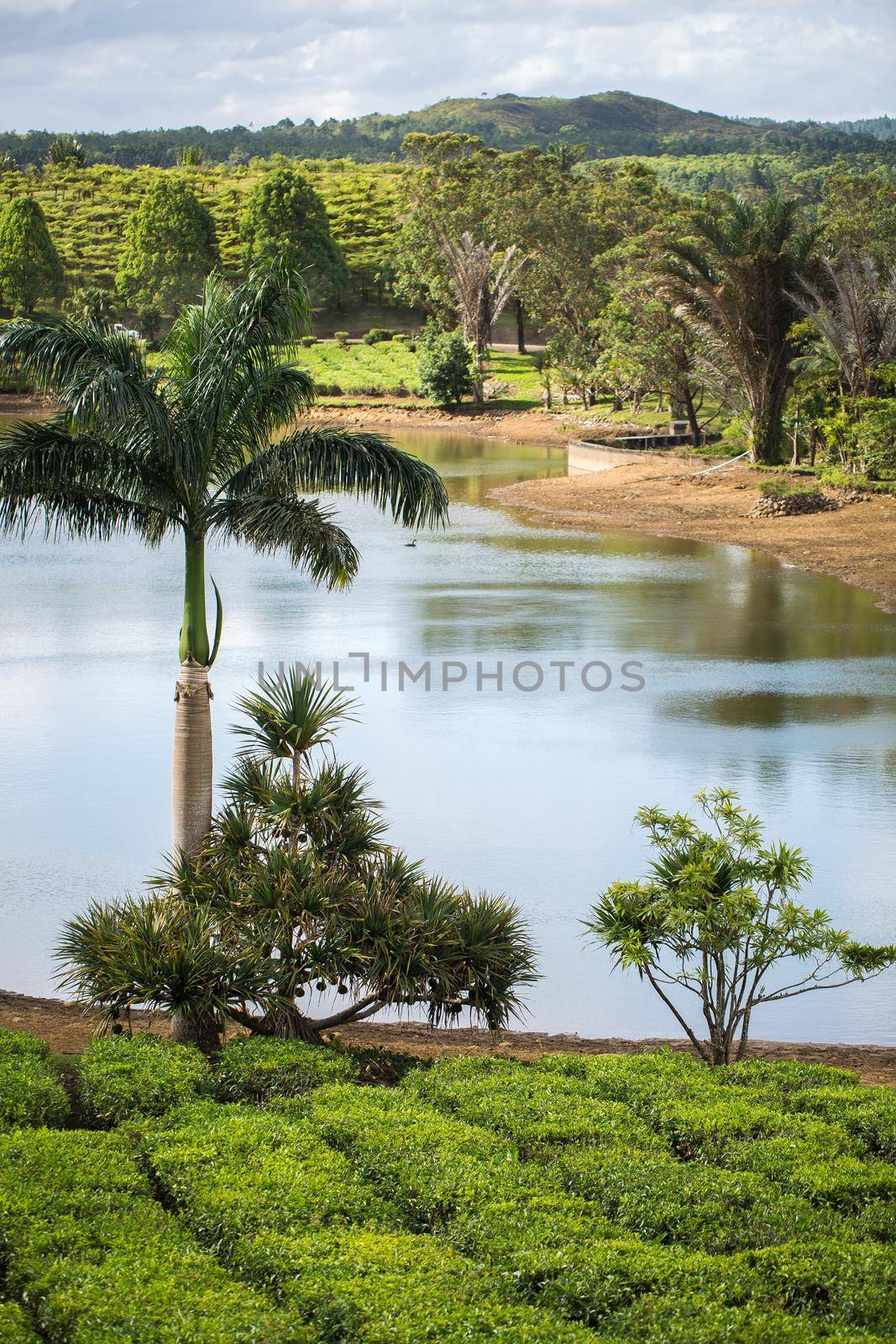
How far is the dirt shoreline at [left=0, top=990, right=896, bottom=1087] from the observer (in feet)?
30.2

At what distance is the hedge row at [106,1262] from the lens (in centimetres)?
475

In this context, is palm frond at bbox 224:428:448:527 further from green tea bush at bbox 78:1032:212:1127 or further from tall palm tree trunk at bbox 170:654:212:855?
green tea bush at bbox 78:1032:212:1127

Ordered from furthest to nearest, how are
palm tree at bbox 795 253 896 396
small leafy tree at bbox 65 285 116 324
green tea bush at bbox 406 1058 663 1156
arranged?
1. small leafy tree at bbox 65 285 116 324
2. palm tree at bbox 795 253 896 396
3. green tea bush at bbox 406 1058 663 1156

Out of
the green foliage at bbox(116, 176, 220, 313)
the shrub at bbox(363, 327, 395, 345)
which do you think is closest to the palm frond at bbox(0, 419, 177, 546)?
the green foliage at bbox(116, 176, 220, 313)

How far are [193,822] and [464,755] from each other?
6527 millimetres

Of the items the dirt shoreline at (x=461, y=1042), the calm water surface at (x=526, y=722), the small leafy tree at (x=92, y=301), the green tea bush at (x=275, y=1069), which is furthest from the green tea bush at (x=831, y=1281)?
the small leafy tree at (x=92, y=301)

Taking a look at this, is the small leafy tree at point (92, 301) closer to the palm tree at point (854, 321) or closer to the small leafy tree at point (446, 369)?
the small leafy tree at point (446, 369)

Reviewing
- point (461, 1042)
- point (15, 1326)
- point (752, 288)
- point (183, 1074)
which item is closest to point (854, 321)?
point (752, 288)

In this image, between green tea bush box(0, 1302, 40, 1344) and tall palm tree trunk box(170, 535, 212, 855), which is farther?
tall palm tree trunk box(170, 535, 212, 855)

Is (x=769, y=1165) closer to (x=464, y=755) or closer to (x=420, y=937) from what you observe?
(x=420, y=937)

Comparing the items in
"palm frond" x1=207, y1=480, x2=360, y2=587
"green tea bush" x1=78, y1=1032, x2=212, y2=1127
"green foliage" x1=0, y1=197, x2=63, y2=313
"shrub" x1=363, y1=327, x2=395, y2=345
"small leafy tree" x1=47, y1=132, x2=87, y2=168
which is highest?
"small leafy tree" x1=47, y1=132, x2=87, y2=168

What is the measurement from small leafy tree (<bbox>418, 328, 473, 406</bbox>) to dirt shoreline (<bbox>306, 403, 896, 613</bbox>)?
2123cm

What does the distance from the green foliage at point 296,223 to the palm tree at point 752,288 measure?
4346cm

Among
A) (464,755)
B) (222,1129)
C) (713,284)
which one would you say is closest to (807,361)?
(713,284)
